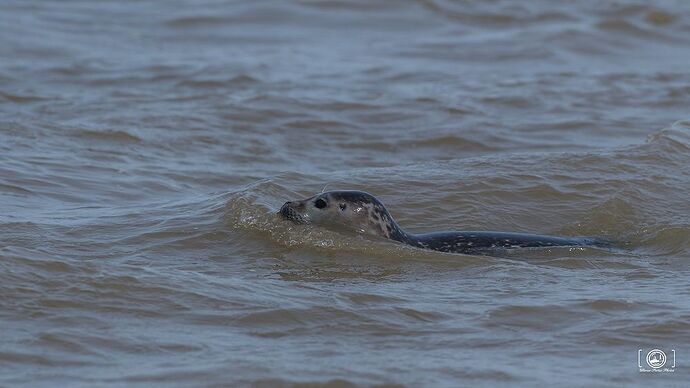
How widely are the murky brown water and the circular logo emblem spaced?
0.28 feet

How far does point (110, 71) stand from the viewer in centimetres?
1520

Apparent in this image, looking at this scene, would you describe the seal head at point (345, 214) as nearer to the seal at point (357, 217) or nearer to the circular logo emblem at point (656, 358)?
the seal at point (357, 217)

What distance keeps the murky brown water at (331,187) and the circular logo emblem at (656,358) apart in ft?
0.28

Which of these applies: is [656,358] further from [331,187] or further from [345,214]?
[331,187]

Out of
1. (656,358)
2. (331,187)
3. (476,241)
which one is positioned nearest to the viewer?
(656,358)

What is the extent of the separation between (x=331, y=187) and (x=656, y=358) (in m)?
4.27

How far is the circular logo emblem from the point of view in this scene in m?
6.31

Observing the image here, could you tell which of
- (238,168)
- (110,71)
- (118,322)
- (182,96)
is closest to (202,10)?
(110,71)

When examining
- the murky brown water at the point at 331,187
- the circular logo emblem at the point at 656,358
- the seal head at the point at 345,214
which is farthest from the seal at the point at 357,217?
the circular logo emblem at the point at 656,358

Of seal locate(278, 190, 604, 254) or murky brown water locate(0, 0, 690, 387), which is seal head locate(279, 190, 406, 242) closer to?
seal locate(278, 190, 604, 254)

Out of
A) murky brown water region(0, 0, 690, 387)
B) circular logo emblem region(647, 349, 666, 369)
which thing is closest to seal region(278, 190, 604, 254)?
murky brown water region(0, 0, 690, 387)

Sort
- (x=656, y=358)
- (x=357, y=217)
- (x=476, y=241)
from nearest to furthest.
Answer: (x=656, y=358), (x=476, y=241), (x=357, y=217)

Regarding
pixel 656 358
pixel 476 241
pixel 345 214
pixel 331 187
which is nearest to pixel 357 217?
pixel 345 214

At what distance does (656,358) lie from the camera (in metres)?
6.40
